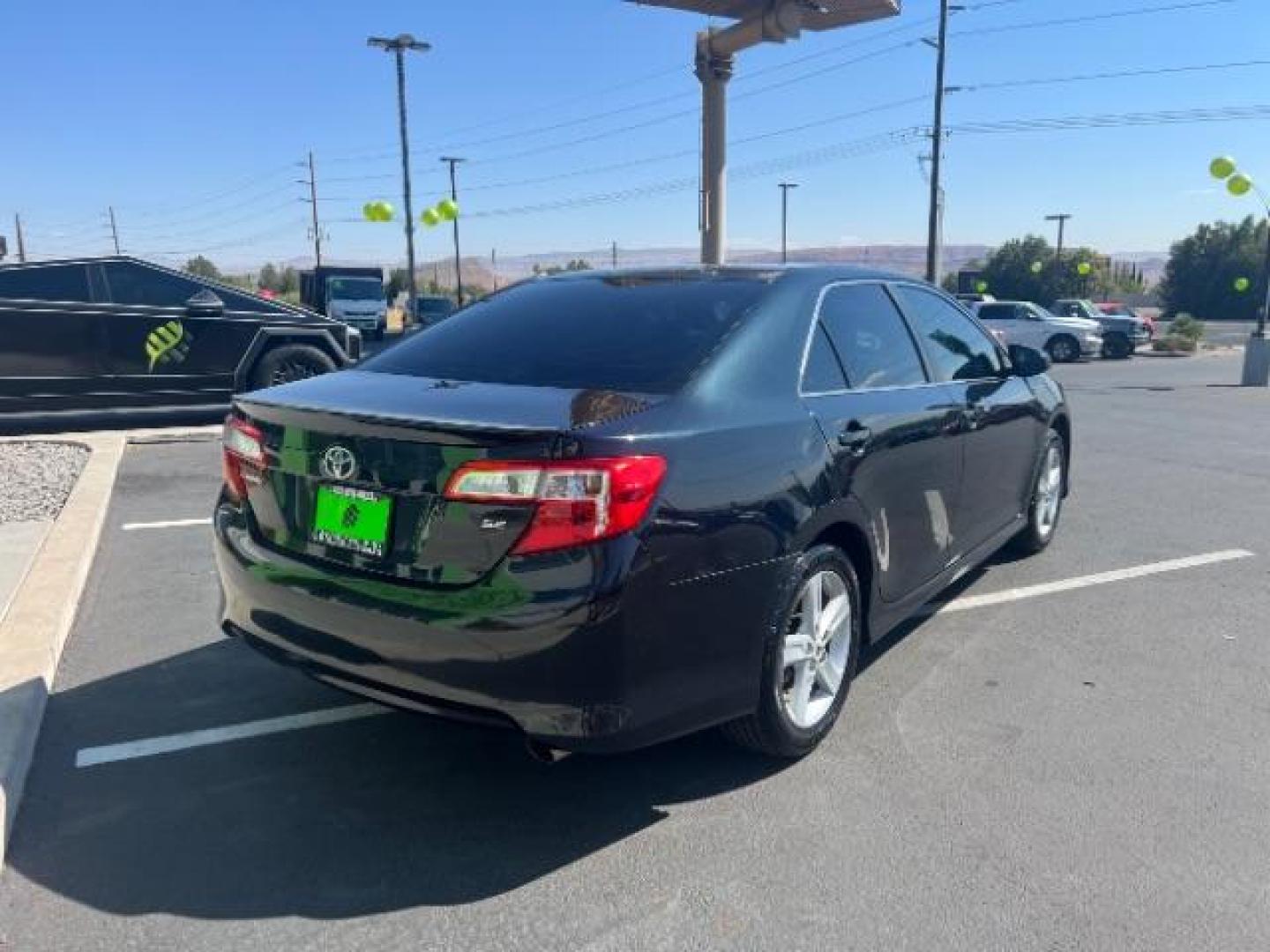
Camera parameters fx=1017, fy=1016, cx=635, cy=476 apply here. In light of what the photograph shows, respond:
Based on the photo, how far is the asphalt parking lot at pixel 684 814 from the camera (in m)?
2.48

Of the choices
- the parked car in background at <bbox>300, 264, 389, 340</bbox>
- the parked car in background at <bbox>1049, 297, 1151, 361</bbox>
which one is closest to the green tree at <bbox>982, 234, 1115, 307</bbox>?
the parked car in background at <bbox>1049, 297, 1151, 361</bbox>

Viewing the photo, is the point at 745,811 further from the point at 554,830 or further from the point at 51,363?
the point at 51,363

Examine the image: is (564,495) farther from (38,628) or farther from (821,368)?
(38,628)

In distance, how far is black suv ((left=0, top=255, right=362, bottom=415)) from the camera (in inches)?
363

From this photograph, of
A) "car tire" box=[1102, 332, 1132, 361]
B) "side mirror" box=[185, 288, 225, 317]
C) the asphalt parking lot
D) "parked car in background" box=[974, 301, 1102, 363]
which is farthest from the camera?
"car tire" box=[1102, 332, 1132, 361]

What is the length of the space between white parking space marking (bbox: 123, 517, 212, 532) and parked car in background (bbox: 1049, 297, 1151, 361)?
28.0 meters

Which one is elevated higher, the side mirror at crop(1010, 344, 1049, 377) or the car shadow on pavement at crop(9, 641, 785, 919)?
the side mirror at crop(1010, 344, 1049, 377)

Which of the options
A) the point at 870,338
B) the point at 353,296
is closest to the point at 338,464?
the point at 870,338

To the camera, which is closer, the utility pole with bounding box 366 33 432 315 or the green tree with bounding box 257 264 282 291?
the utility pole with bounding box 366 33 432 315

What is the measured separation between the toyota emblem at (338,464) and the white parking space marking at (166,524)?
13.0 ft

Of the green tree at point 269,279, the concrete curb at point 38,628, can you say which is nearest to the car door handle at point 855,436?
the concrete curb at point 38,628

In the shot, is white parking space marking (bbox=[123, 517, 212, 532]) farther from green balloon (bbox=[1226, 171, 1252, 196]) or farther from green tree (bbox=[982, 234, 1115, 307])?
green tree (bbox=[982, 234, 1115, 307])

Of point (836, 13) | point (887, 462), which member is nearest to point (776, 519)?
point (887, 462)

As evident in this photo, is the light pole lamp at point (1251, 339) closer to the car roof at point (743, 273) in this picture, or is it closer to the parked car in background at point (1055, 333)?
the parked car in background at point (1055, 333)
